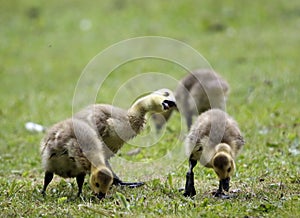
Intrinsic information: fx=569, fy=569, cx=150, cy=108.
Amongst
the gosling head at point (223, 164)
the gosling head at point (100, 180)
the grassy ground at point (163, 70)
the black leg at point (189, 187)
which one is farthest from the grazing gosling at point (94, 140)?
the gosling head at point (223, 164)

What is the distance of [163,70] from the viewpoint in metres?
14.9

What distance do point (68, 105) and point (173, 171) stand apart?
208 inches

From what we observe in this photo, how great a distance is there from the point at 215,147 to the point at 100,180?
1343 millimetres

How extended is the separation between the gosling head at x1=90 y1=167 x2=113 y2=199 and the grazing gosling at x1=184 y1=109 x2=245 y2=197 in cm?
92

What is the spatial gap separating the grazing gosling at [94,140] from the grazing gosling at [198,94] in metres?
3.08

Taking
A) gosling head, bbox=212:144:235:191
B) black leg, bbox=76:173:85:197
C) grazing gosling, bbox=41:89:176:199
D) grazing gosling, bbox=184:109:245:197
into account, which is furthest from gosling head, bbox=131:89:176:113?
black leg, bbox=76:173:85:197

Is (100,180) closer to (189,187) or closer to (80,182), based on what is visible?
(80,182)

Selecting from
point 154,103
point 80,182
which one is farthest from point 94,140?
point 154,103

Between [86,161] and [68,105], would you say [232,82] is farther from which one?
[86,161]

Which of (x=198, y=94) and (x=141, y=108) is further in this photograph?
(x=198, y=94)

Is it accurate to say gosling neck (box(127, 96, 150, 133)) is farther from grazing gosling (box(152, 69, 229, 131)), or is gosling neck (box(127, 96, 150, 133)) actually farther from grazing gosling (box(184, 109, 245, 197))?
grazing gosling (box(152, 69, 229, 131))

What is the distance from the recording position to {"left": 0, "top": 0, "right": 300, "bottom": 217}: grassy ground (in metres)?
5.80

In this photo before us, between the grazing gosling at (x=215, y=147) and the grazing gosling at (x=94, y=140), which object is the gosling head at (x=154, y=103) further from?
the grazing gosling at (x=215, y=147)

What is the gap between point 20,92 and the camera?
14.0 metres
